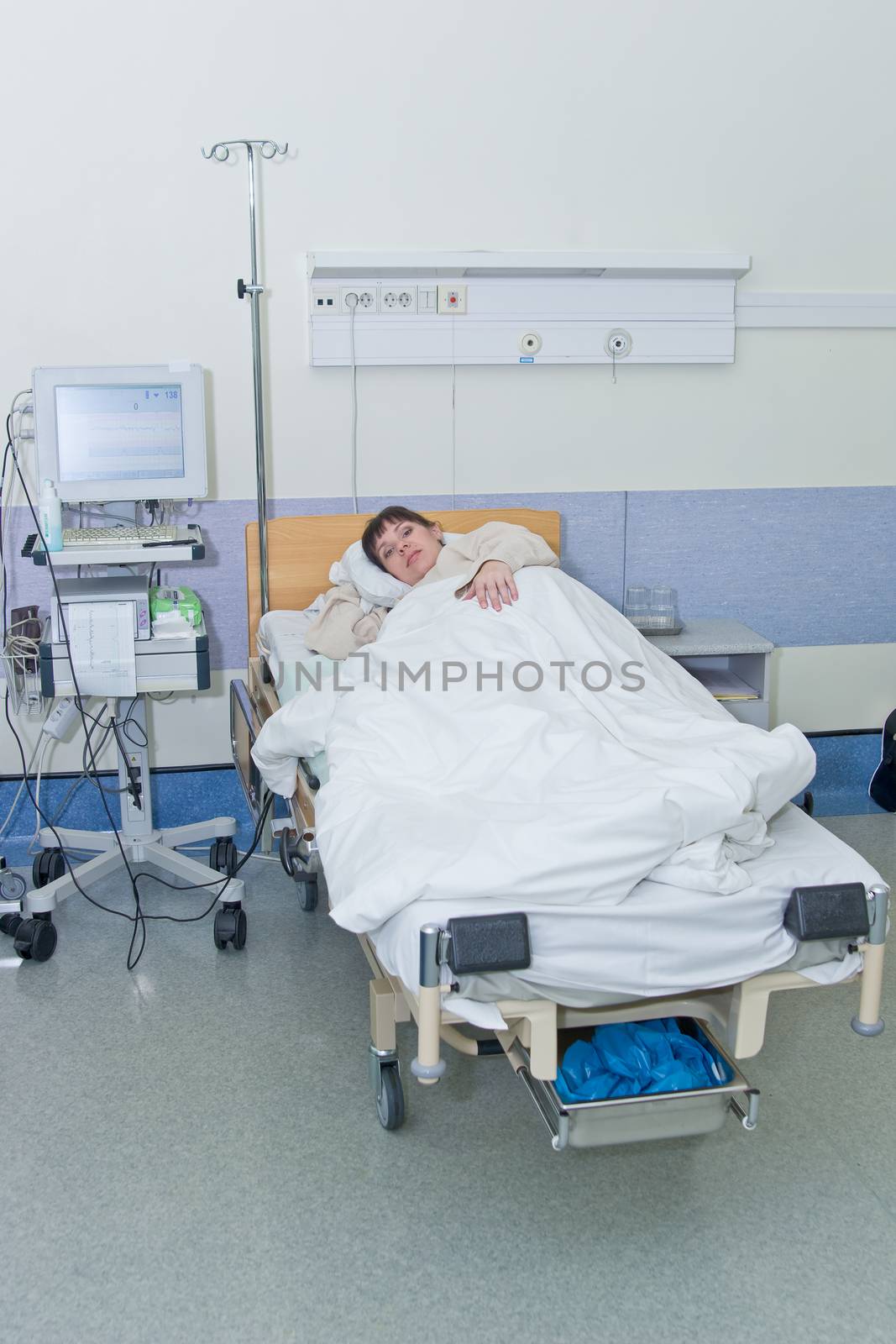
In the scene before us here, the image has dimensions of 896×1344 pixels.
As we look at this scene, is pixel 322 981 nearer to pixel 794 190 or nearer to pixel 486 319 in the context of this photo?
pixel 486 319

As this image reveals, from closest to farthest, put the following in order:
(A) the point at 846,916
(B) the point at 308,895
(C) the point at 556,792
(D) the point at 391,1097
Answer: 1. (A) the point at 846,916
2. (C) the point at 556,792
3. (D) the point at 391,1097
4. (B) the point at 308,895

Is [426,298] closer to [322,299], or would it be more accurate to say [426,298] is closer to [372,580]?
[322,299]

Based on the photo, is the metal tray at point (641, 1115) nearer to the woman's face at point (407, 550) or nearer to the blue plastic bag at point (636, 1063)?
the blue plastic bag at point (636, 1063)

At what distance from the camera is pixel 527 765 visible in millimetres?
1881

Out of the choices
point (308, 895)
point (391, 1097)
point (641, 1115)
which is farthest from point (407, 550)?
point (641, 1115)

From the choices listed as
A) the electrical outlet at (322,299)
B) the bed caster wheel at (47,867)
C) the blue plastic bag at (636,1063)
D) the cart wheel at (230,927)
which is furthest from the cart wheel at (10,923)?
the electrical outlet at (322,299)

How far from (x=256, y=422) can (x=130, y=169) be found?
0.73 metres

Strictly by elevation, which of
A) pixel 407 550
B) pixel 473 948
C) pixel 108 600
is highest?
pixel 407 550

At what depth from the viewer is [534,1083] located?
1.77m

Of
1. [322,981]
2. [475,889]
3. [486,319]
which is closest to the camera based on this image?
[475,889]

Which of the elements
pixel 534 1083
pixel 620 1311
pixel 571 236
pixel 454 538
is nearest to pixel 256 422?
pixel 454 538

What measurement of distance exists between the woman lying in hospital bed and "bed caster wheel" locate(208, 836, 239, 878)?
71 centimetres

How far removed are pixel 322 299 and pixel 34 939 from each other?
1.79 meters

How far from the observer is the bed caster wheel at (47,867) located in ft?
9.90
